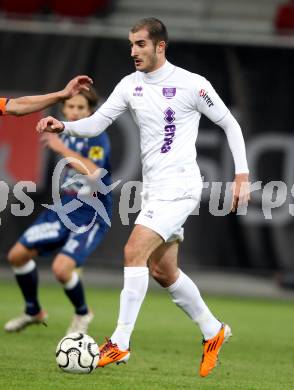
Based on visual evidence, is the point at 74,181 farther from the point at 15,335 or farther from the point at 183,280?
Answer: the point at 183,280

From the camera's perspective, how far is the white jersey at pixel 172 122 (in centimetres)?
731

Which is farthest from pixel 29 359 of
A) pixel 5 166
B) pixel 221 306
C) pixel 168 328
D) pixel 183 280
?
pixel 5 166

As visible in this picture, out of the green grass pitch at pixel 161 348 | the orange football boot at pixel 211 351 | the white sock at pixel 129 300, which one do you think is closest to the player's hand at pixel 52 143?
the green grass pitch at pixel 161 348

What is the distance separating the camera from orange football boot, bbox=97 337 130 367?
682 centimetres

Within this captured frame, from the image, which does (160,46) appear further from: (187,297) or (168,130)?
(187,297)

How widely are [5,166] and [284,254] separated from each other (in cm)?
408

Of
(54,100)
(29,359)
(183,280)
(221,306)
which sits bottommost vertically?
(221,306)

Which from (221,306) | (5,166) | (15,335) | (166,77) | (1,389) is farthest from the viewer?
(5,166)

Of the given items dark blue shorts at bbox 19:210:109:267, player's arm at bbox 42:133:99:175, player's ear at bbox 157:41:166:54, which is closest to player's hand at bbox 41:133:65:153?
player's arm at bbox 42:133:99:175

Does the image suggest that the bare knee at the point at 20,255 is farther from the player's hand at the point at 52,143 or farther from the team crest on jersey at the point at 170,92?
the team crest on jersey at the point at 170,92

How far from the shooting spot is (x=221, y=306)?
511 inches

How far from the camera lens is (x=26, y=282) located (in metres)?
9.56

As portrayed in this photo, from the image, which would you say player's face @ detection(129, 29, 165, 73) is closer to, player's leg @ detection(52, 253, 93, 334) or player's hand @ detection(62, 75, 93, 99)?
player's hand @ detection(62, 75, 93, 99)

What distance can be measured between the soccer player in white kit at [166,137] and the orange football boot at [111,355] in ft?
2.05
